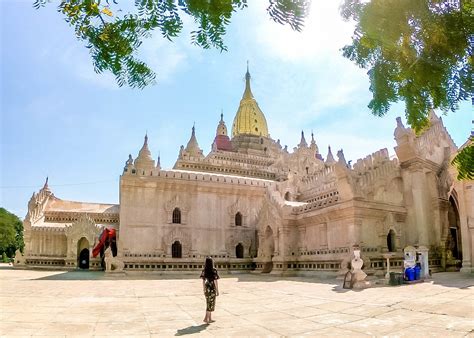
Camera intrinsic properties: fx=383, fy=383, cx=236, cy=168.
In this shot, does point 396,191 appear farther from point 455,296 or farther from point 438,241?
point 455,296

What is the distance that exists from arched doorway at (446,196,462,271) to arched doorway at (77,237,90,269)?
28028 millimetres

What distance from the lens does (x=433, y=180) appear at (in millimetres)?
23375

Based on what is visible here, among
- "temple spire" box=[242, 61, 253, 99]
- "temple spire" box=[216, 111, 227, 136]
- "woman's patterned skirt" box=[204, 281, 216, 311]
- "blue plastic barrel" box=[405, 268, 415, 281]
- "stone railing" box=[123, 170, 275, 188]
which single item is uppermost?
"temple spire" box=[242, 61, 253, 99]

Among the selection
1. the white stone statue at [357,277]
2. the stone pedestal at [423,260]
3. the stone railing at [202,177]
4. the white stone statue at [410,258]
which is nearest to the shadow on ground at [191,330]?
the white stone statue at [357,277]

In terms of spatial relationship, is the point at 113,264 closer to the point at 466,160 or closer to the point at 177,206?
the point at 177,206

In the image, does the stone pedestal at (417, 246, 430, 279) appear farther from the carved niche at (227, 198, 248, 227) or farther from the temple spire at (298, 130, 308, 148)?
the temple spire at (298, 130, 308, 148)

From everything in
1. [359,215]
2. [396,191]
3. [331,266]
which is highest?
[396,191]

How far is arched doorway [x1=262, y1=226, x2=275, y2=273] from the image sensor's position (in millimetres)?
26906

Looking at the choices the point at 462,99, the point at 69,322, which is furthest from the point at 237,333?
the point at 462,99

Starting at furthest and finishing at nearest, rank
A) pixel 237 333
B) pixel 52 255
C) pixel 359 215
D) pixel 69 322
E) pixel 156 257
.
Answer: pixel 52 255
pixel 156 257
pixel 359 215
pixel 69 322
pixel 237 333

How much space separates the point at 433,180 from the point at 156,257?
761 inches

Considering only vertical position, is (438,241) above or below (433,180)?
below

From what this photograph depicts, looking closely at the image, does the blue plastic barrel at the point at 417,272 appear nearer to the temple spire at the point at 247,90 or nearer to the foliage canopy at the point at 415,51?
the foliage canopy at the point at 415,51

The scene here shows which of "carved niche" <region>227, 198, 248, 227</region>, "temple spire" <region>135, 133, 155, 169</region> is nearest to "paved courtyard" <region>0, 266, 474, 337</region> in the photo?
"carved niche" <region>227, 198, 248, 227</region>
